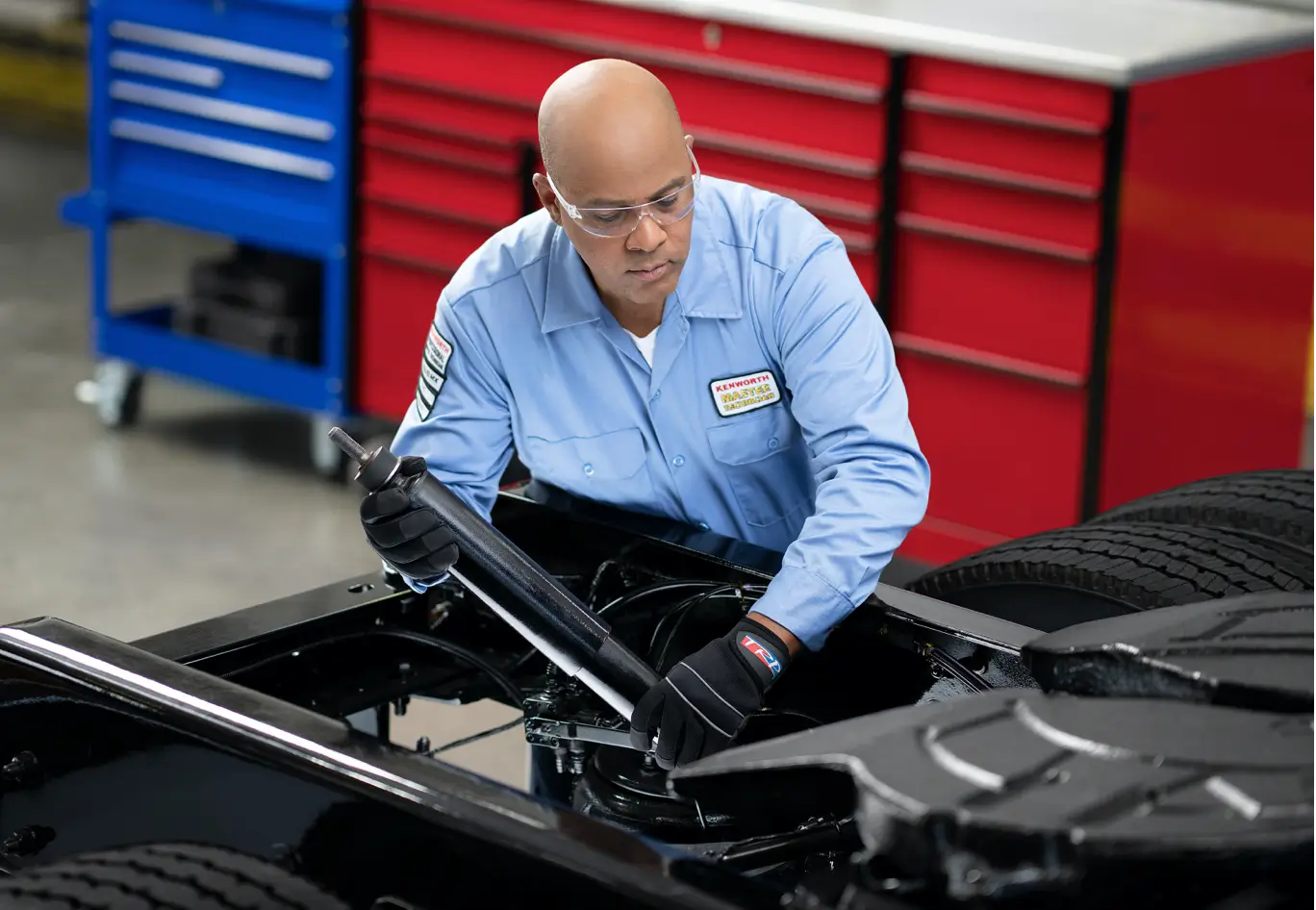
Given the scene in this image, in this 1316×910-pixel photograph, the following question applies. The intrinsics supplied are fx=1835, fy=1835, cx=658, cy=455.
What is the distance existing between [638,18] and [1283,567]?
1.98 metres

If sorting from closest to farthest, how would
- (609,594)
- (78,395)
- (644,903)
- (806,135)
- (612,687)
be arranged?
(644,903), (612,687), (609,594), (806,135), (78,395)

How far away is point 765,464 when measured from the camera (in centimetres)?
197

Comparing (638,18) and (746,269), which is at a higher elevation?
(638,18)

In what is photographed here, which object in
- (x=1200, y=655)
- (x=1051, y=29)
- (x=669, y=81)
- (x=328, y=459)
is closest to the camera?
(x=1200, y=655)

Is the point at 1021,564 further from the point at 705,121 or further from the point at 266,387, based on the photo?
the point at 266,387

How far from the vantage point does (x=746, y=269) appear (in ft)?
6.15

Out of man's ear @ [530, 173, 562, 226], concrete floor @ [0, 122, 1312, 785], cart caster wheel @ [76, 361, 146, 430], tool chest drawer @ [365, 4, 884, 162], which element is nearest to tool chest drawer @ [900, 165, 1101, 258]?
tool chest drawer @ [365, 4, 884, 162]

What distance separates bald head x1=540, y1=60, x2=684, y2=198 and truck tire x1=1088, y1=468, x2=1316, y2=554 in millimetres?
773

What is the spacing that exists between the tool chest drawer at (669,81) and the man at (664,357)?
4.63 ft

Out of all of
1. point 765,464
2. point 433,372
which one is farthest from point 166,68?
point 765,464

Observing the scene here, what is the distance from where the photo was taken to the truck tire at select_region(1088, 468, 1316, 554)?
1.99 meters

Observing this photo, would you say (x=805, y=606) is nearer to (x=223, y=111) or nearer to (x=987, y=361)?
(x=987, y=361)

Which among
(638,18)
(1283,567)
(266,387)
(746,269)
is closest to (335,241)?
(266,387)

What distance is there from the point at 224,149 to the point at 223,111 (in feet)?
0.28
